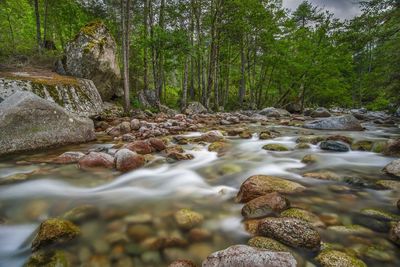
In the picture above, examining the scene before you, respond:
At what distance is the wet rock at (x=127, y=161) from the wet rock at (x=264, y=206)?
2.33 metres

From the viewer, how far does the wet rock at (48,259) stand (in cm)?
192

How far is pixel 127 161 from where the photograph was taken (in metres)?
4.32

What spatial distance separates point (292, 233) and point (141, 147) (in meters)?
3.88

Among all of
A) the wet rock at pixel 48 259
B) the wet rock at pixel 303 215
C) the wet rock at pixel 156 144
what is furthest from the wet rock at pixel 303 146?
the wet rock at pixel 48 259

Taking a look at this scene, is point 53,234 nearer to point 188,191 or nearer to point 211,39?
point 188,191

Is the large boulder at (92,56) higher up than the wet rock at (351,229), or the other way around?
the large boulder at (92,56)

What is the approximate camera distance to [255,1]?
17.1 metres

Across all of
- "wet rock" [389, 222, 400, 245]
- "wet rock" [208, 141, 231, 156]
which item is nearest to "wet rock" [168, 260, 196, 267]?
"wet rock" [389, 222, 400, 245]

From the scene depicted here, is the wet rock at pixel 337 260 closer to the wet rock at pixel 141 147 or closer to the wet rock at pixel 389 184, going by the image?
the wet rock at pixel 389 184

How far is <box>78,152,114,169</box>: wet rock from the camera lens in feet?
14.1

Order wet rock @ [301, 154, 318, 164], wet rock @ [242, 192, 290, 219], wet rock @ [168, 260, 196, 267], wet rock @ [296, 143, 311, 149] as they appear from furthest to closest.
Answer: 1. wet rock @ [296, 143, 311, 149]
2. wet rock @ [301, 154, 318, 164]
3. wet rock @ [242, 192, 290, 219]
4. wet rock @ [168, 260, 196, 267]

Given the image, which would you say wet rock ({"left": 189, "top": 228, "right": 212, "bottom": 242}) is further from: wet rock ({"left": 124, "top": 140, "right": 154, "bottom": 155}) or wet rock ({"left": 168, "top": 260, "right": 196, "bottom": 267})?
wet rock ({"left": 124, "top": 140, "right": 154, "bottom": 155})

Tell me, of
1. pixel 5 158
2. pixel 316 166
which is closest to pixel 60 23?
pixel 5 158

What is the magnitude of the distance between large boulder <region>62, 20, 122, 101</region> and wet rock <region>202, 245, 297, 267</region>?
1314 cm
